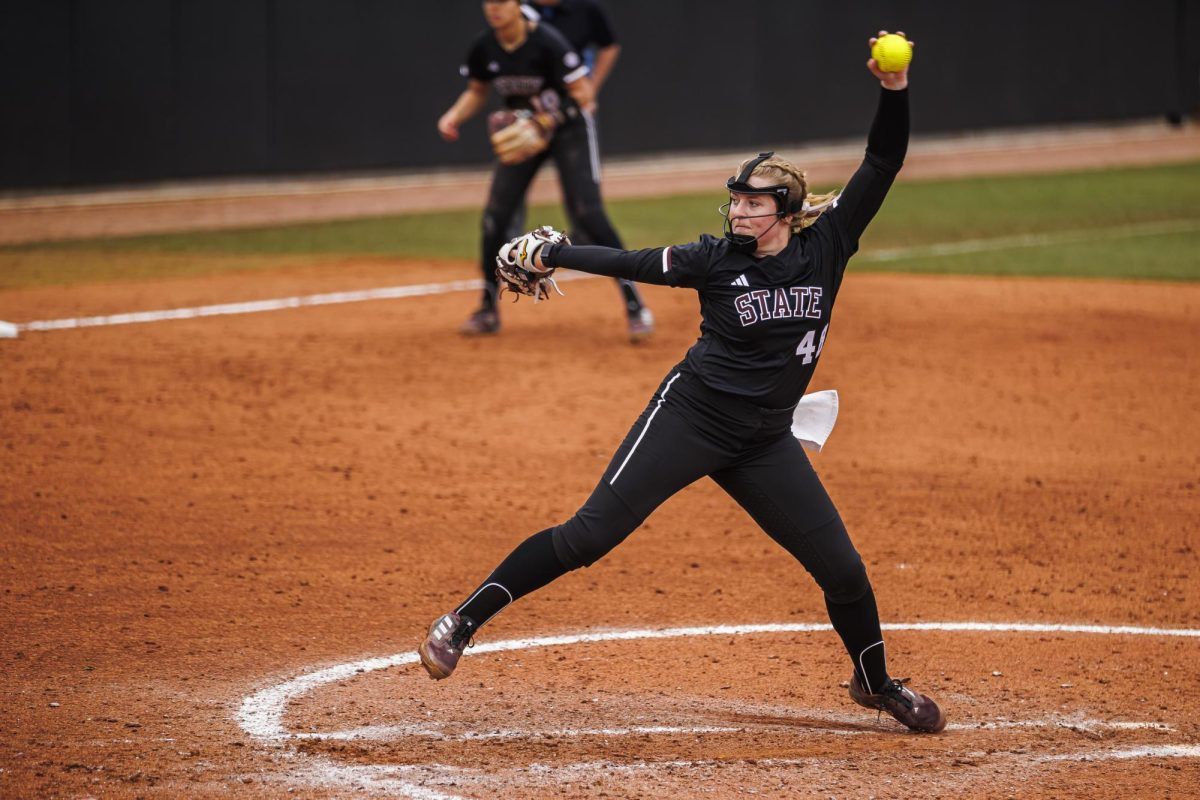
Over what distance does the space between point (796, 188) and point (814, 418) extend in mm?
795

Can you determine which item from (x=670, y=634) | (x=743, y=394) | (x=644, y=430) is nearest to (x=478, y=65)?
(x=670, y=634)

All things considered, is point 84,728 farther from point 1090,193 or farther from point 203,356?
point 1090,193

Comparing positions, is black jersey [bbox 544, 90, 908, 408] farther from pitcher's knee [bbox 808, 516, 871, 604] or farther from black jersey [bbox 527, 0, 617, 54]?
black jersey [bbox 527, 0, 617, 54]

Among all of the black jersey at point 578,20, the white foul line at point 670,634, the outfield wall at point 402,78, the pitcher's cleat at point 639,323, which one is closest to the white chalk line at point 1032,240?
the black jersey at point 578,20

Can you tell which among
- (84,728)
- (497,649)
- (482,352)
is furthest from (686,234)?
(84,728)

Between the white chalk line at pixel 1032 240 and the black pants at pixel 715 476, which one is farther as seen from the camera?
the white chalk line at pixel 1032 240

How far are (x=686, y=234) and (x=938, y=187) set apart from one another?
7.61 m

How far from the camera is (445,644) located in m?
4.73

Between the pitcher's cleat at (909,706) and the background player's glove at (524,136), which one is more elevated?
the background player's glove at (524,136)

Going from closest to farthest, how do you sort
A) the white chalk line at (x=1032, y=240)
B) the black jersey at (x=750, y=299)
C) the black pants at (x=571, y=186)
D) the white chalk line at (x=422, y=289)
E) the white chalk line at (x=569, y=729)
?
the white chalk line at (x=569, y=729)
the black jersey at (x=750, y=299)
the black pants at (x=571, y=186)
the white chalk line at (x=422, y=289)
the white chalk line at (x=1032, y=240)

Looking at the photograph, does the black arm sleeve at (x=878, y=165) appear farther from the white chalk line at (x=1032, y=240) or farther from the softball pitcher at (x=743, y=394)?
the white chalk line at (x=1032, y=240)

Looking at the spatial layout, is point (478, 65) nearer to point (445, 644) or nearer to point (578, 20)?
point (578, 20)

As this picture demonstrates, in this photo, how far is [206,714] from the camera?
4.79 m

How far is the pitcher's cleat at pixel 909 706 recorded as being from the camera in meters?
4.81
